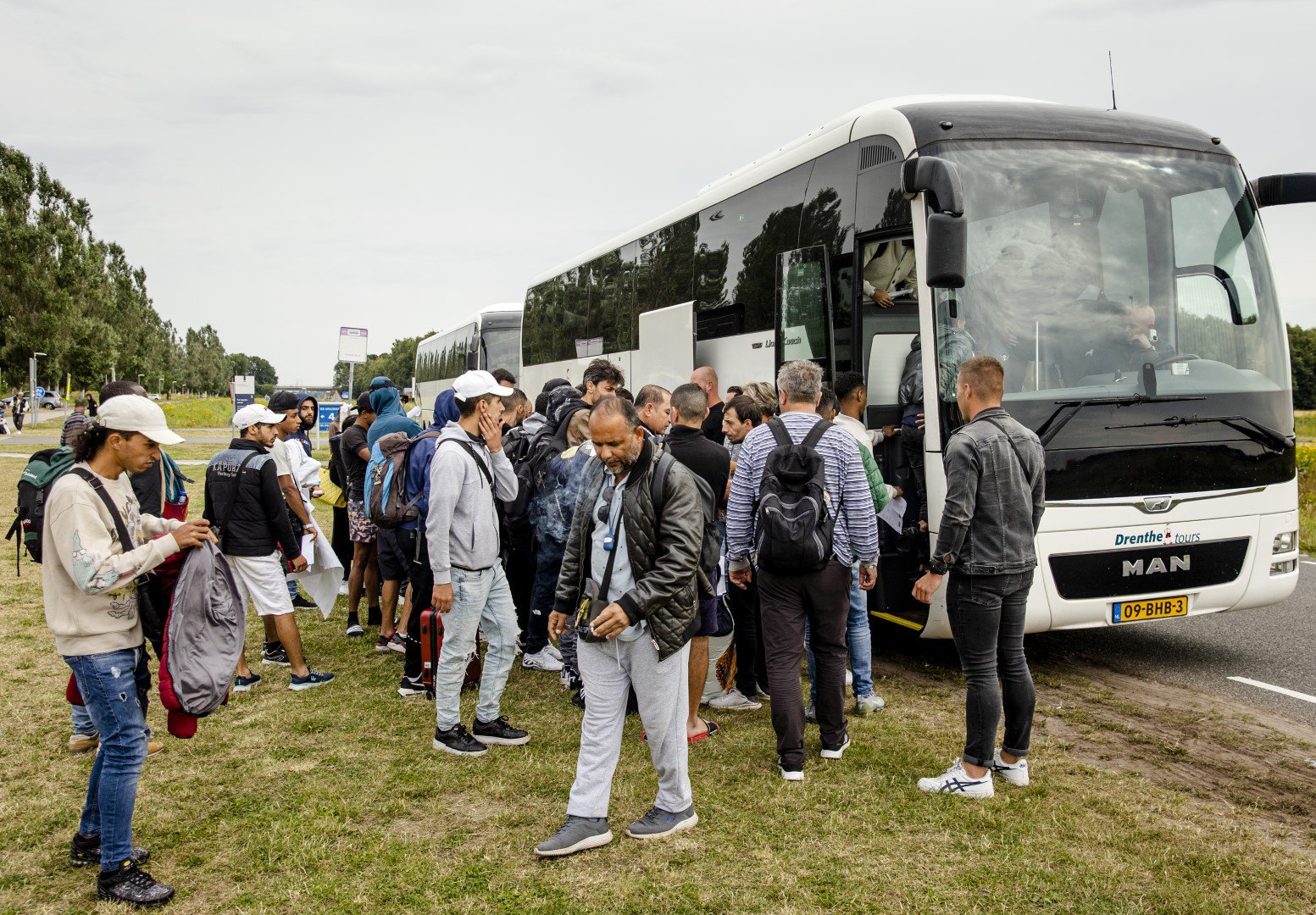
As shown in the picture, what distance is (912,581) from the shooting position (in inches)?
249

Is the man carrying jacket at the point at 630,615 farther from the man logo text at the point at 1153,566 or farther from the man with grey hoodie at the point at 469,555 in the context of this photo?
the man logo text at the point at 1153,566

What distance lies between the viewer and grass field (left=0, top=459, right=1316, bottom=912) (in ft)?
12.0

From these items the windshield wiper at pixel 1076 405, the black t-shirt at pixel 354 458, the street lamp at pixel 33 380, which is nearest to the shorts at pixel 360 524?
the black t-shirt at pixel 354 458

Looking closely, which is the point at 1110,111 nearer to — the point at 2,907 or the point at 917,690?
the point at 917,690

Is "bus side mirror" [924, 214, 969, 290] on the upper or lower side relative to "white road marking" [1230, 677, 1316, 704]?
upper

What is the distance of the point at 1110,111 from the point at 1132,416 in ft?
8.24

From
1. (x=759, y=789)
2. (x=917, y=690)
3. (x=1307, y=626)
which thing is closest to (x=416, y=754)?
(x=759, y=789)

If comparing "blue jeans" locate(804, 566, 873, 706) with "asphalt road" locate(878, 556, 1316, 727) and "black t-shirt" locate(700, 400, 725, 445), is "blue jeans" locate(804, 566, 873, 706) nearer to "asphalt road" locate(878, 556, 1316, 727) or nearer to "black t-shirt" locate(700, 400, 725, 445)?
"asphalt road" locate(878, 556, 1316, 727)

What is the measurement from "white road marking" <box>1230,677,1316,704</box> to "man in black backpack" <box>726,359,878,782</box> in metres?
3.20

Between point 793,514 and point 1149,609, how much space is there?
304 cm

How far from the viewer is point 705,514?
13.9ft

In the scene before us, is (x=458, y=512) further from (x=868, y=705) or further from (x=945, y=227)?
(x=945, y=227)

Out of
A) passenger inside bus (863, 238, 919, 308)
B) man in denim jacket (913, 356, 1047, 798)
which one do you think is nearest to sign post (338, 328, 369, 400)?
passenger inside bus (863, 238, 919, 308)

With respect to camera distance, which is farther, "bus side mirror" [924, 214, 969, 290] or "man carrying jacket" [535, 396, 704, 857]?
"bus side mirror" [924, 214, 969, 290]
